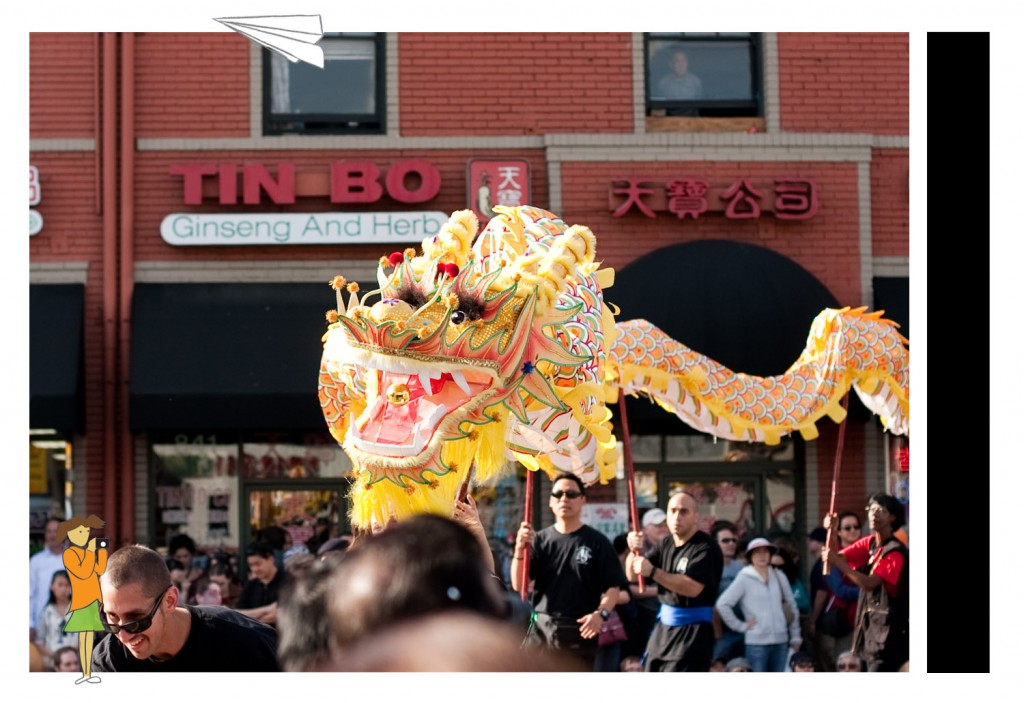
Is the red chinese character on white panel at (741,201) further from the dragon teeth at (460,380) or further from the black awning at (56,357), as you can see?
the dragon teeth at (460,380)

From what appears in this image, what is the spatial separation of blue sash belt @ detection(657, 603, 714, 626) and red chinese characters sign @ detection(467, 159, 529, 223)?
491 centimetres

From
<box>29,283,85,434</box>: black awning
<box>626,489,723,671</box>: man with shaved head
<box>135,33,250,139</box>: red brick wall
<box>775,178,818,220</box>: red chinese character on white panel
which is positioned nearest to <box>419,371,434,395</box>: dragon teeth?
<box>626,489,723,671</box>: man with shaved head

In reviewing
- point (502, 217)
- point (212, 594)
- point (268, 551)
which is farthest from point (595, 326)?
point (212, 594)

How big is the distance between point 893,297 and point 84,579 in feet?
27.5

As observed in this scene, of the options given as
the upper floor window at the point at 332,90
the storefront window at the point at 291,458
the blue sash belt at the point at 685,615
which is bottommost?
the blue sash belt at the point at 685,615

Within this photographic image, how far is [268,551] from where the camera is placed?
947cm

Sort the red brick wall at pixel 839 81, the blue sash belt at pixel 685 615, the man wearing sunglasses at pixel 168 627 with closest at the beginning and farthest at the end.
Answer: the man wearing sunglasses at pixel 168 627 → the blue sash belt at pixel 685 615 → the red brick wall at pixel 839 81

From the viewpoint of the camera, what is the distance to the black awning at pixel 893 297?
1248 cm

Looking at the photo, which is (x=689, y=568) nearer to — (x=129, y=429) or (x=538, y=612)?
(x=538, y=612)

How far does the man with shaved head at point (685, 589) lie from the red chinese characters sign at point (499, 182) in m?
4.73

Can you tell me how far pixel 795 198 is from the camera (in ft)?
41.5

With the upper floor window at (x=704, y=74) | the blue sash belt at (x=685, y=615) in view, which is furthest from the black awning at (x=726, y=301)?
the blue sash belt at (x=685, y=615)

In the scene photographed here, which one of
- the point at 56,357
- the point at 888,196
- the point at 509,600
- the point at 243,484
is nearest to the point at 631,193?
the point at 888,196
